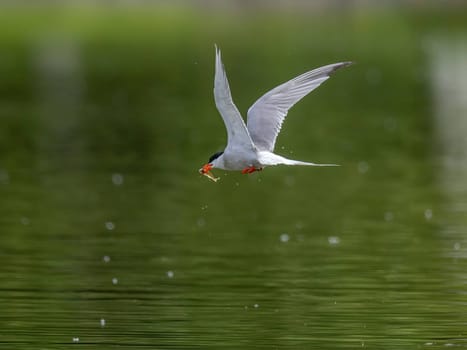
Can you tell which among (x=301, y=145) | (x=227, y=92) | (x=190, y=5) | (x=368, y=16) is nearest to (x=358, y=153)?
(x=301, y=145)

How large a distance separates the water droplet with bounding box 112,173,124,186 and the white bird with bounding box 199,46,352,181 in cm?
925

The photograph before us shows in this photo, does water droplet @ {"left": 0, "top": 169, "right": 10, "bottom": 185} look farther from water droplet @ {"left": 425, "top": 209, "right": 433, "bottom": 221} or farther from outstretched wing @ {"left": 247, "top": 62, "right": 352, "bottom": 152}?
outstretched wing @ {"left": 247, "top": 62, "right": 352, "bottom": 152}

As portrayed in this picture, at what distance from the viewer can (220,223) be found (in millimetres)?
18391

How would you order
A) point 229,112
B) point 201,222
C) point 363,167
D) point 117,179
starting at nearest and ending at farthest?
1. point 229,112
2. point 201,222
3. point 117,179
4. point 363,167

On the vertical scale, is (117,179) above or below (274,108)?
below

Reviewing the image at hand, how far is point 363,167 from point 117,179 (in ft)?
13.3

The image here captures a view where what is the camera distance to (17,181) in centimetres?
2202

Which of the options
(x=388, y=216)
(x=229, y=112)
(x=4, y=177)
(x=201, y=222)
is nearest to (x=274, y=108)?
(x=229, y=112)

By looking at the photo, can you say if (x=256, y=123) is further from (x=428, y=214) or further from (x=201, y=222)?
(x=428, y=214)

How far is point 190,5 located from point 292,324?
2723 inches

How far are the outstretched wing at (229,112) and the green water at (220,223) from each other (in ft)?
5.18

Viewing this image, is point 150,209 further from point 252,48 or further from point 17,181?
point 252,48

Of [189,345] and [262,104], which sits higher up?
[262,104]

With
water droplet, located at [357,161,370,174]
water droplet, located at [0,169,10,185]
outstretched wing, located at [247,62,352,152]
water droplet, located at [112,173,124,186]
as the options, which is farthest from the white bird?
water droplet, located at [357,161,370,174]
